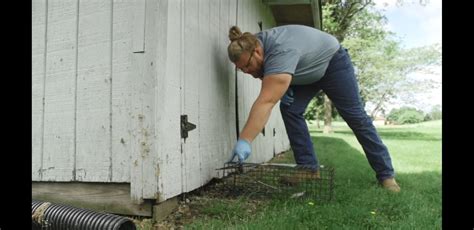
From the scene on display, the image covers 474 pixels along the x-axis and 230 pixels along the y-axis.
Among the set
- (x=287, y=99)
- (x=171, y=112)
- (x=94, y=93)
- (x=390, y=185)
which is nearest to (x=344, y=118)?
(x=287, y=99)

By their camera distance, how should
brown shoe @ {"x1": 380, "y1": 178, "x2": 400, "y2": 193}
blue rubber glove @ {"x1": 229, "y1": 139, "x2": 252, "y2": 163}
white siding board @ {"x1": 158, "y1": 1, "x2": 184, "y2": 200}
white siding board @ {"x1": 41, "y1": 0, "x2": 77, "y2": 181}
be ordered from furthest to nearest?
brown shoe @ {"x1": 380, "y1": 178, "x2": 400, "y2": 193}
blue rubber glove @ {"x1": 229, "y1": 139, "x2": 252, "y2": 163}
white siding board @ {"x1": 41, "y1": 0, "x2": 77, "y2": 181}
white siding board @ {"x1": 158, "y1": 1, "x2": 184, "y2": 200}

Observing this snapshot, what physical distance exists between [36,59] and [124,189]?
0.89m

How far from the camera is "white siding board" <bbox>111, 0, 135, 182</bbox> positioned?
6.36 feet

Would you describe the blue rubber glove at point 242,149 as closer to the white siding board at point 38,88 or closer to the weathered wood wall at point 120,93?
the weathered wood wall at point 120,93

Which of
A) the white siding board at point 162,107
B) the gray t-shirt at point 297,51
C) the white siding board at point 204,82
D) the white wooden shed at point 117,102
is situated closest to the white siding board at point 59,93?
the white wooden shed at point 117,102

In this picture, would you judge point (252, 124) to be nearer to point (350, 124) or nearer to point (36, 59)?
point (350, 124)

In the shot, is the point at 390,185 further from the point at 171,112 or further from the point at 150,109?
the point at 150,109

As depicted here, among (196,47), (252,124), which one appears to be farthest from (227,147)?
(196,47)

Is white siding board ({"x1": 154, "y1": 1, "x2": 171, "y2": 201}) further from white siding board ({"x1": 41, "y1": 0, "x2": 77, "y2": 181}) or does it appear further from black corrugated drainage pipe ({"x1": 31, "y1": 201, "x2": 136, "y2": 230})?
white siding board ({"x1": 41, "y1": 0, "x2": 77, "y2": 181})

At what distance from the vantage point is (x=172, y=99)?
2014 millimetres

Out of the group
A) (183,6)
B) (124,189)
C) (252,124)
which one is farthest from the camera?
(252,124)

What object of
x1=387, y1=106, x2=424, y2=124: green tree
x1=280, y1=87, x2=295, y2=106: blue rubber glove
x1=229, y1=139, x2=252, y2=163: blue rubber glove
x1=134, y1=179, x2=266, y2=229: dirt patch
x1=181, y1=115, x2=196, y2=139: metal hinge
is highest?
x1=387, y1=106, x2=424, y2=124: green tree

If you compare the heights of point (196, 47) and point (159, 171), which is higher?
point (196, 47)

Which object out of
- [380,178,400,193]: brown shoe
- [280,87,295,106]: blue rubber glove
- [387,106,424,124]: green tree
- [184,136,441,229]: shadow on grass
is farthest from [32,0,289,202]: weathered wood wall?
[387,106,424,124]: green tree
